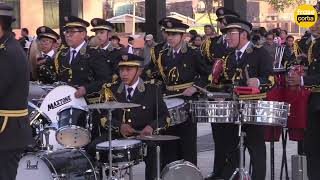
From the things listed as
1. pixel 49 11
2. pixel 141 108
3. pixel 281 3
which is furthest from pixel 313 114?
pixel 281 3

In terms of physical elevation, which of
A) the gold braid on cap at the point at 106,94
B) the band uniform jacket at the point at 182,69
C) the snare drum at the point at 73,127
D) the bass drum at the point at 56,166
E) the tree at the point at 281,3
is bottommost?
the bass drum at the point at 56,166

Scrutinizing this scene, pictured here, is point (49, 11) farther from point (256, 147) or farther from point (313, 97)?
point (313, 97)

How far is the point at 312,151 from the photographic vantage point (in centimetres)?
816

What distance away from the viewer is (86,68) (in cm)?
923

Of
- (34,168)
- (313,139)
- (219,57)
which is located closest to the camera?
(34,168)

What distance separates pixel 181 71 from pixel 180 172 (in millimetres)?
1562

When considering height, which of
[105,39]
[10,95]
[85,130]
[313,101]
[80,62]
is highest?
[105,39]

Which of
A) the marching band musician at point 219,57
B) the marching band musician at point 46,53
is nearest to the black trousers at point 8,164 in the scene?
the marching band musician at point 219,57

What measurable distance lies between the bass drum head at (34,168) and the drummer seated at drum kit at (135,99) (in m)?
0.86

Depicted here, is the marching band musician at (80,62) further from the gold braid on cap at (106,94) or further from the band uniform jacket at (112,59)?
the gold braid on cap at (106,94)

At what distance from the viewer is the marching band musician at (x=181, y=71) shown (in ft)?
29.5

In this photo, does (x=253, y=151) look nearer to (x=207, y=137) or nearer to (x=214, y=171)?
(x=214, y=171)

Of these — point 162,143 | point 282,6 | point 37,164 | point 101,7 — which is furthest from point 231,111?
point 282,6

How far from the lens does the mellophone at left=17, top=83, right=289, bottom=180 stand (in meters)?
7.46
